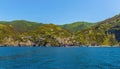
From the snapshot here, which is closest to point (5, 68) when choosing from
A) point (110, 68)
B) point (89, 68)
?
point (89, 68)

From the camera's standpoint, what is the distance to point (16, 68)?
81.5m

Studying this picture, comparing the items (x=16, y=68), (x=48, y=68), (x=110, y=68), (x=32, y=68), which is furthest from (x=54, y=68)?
(x=110, y=68)

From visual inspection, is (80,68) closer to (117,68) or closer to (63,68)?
(63,68)

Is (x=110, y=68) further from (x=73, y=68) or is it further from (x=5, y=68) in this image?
(x=5, y=68)

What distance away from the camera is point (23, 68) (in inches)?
3196

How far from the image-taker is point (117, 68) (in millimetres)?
81438

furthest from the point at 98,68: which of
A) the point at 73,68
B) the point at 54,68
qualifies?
the point at 54,68

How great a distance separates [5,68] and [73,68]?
71.4 feet

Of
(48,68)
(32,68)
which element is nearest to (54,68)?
(48,68)

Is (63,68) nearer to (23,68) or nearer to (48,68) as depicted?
(48,68)

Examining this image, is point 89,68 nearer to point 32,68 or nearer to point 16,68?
point 32,68

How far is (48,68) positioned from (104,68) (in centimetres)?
1812

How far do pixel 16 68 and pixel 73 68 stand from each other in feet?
60.1

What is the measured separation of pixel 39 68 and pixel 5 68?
10.9m
